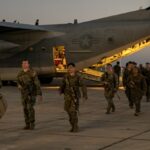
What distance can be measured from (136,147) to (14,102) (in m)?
9.75

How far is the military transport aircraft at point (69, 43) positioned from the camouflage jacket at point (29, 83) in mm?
13039

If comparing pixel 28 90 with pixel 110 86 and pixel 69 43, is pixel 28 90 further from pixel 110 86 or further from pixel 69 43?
pixel 69 43

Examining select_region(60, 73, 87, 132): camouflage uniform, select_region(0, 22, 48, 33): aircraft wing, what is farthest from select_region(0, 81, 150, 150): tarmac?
select_region(0, 22, 48, 33): aircraft wing

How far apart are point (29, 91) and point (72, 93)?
1108 millimetres

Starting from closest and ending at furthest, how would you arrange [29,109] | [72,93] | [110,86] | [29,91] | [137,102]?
1. [72,93]
2. [29,109]
3. [29,91]
4. [137,102]
5. [110,86]

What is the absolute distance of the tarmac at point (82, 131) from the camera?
898 cm

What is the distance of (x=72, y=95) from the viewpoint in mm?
10766

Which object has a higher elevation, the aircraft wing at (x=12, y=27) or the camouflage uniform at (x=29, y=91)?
the aircraft wing at (x=12, y=27)

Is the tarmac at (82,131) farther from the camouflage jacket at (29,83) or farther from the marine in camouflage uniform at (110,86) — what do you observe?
the camouflage jacket at (29,83)

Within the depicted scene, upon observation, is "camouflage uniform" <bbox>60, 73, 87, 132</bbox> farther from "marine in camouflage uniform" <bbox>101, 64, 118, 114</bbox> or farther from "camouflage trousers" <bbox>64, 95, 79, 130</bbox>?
"marine in camouflage uniform" <bbox>101, 64, 118, 114</bbox>

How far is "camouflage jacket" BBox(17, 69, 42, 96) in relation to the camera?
440 inches

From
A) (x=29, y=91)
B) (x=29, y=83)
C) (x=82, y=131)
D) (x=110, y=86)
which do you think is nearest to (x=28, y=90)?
(x=29, y=91)

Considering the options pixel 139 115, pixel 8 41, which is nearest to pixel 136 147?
pixel 139 115

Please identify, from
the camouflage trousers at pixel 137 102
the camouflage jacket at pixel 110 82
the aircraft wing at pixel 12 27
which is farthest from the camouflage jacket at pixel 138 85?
the aircraft wing at pixel 12 27
